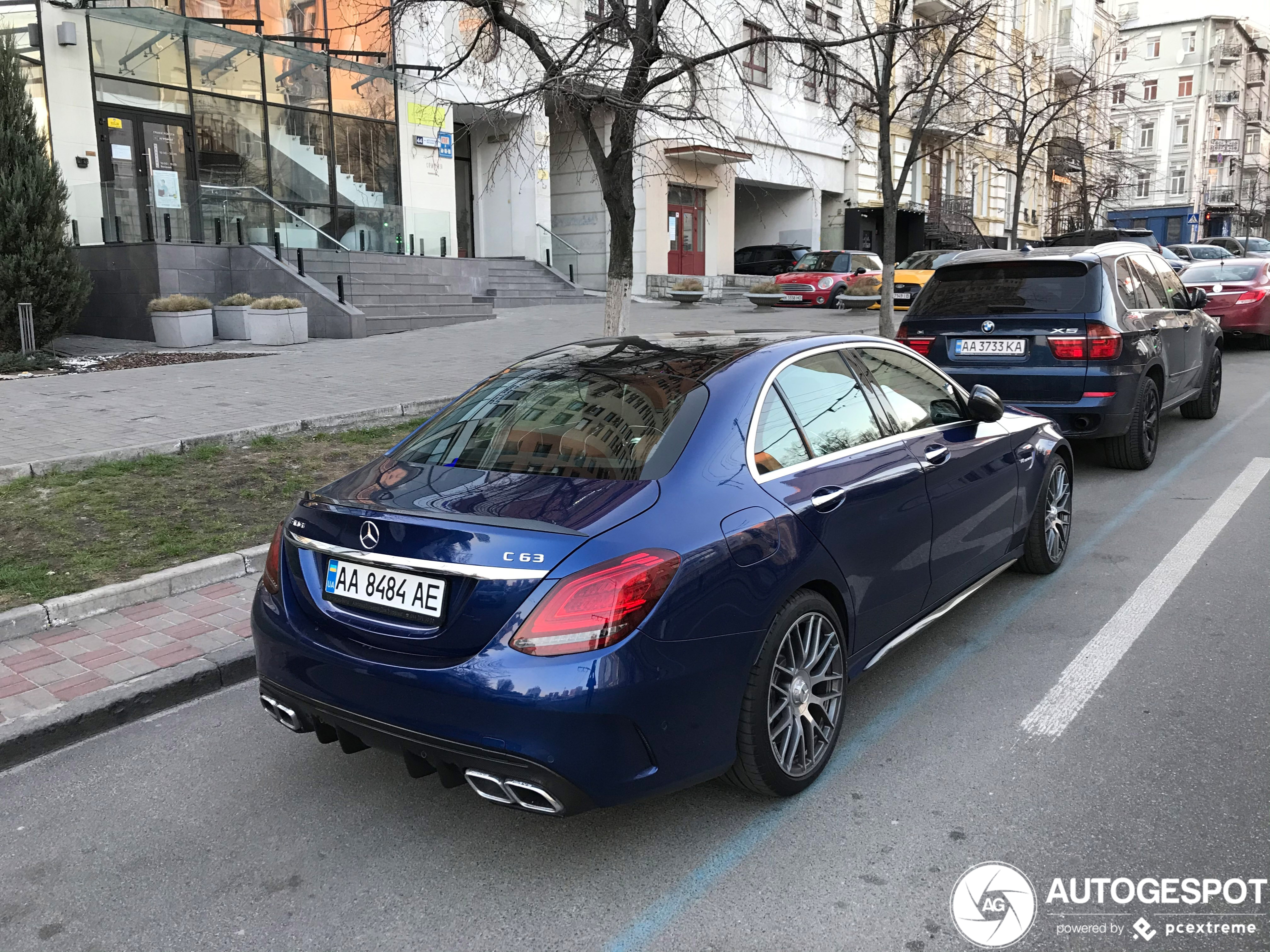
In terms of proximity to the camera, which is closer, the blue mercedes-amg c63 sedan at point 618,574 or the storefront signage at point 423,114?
the blue mercedes-amg c63 sedan at point 618,574

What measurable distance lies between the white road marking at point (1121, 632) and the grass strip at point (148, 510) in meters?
4.42

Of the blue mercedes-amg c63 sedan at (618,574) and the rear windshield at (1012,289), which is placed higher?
the rear windshield at (1012,289)

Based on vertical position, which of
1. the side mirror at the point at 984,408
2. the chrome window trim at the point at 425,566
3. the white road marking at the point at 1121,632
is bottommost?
the white road marking at the point at 1121,632

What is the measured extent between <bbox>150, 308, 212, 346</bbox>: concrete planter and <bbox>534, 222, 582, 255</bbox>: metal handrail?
1389 centimetres

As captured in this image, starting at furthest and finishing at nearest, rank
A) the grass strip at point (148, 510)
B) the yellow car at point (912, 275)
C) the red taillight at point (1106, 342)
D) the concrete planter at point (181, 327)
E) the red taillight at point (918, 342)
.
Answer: the yellow car at point (912, 275), the concrete planter at point (181, 327), the red taillight at point (918, 342), the red taillight at point (1106, 342), the grass strip at point (148, 510)

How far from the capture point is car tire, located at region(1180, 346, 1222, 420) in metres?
10.2

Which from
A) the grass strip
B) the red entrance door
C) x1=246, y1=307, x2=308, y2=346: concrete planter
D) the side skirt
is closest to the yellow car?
the red entrance door

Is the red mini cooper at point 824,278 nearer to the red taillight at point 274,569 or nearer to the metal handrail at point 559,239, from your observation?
the metal handrail at point 559,239

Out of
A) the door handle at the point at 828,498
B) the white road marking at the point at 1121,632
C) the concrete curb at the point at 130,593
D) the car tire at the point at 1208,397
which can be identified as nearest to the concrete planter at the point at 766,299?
the car tire at the point at 1208,397

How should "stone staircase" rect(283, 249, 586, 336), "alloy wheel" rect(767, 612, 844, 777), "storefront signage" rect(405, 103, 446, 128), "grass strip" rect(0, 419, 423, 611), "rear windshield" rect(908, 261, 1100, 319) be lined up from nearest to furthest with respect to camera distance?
"alloy wheel" rect(767, 612, 844, 777)
"grass strip" rect(0, 419, 423, 611)
"rear windshield" rect(908, 261, 1100, 319)
"stone staircase" rect(283, 249, 586, 336)
"storefront signage" rect(405, 103, 446, 128)

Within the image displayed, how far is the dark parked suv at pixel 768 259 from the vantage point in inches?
1334

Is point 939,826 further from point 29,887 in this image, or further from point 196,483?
point 196,483

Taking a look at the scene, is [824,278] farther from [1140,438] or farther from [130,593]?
[130,593]

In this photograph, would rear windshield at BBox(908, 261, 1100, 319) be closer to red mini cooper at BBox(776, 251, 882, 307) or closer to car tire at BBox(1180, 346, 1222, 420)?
car tire at BBox(1180, 346, 1222, 420)
